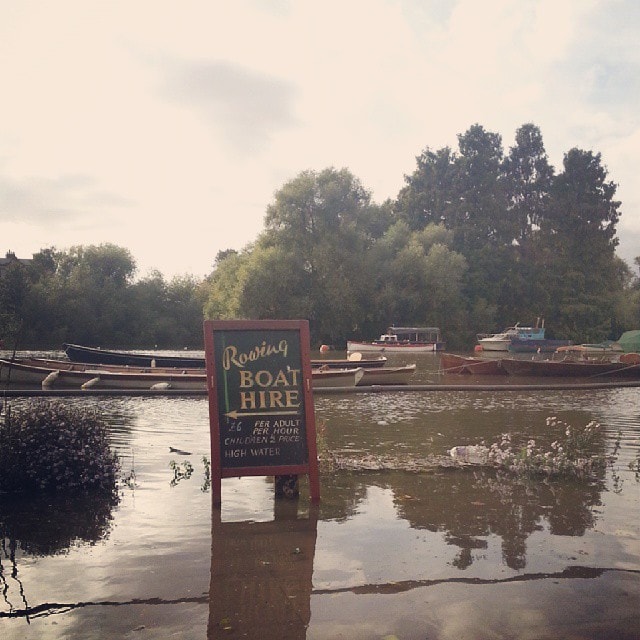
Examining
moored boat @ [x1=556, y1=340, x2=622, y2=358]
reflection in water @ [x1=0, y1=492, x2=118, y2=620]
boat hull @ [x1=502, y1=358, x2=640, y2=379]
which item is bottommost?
moored boat @ [x1=556, y1=340, x2=622, y2=358]

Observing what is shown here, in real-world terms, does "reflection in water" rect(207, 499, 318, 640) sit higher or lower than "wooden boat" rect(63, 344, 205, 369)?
lower

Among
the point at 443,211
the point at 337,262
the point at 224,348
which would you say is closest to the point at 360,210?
the point at 337,262

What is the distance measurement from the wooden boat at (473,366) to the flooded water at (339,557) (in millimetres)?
19363

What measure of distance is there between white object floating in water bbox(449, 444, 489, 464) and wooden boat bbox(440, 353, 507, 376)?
1967 cm

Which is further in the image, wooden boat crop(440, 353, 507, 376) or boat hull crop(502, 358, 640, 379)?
wooden boat crop(440, 353, 507, 376)

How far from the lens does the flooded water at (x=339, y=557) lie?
418 cm

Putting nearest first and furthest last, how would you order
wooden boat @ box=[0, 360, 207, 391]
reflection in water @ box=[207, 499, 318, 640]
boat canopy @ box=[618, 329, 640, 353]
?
reflection in water @ box=[207, 499, 318, 640]
wooden boat @ box=[0, 360, 207, 391]
boat canopy @ box=[618, 329, 640, 353]

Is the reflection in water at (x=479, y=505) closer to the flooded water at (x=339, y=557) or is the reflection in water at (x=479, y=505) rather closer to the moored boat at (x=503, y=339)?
the flooded water at (x=339, y=557)

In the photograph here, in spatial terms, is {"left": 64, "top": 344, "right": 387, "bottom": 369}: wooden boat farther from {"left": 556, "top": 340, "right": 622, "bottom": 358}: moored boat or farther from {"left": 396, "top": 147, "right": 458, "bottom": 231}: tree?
{"left": 396, "top": 147, "right": 458, "bottom": 231}: tree

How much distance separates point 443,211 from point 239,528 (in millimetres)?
72937

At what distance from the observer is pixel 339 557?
5.40m

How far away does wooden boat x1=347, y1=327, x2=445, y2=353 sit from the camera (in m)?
56.5

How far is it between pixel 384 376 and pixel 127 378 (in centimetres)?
914

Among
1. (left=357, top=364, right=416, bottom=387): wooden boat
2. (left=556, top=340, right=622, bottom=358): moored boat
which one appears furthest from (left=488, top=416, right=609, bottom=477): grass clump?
(left=556, top=340, right=622, bottom=358): moored boat
